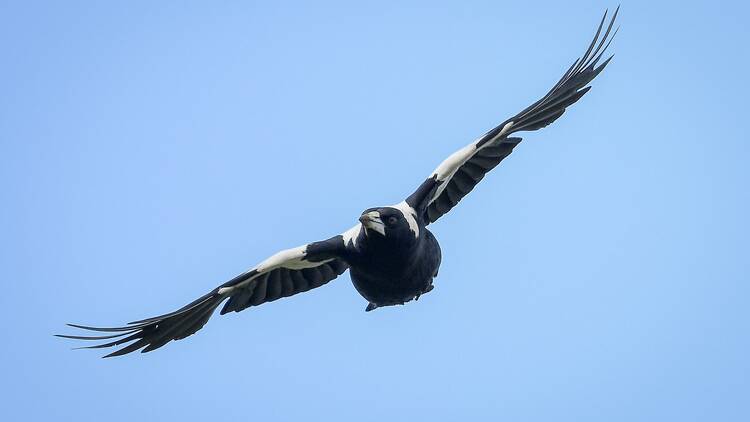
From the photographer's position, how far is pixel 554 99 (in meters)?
17.5

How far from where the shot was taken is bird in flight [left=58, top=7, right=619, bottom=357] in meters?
15.6

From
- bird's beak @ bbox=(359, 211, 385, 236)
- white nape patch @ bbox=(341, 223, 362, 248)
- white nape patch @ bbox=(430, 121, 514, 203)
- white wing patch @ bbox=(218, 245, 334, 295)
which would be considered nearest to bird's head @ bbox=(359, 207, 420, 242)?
bird's beak @ bbox=(359, 211, 385, 236)

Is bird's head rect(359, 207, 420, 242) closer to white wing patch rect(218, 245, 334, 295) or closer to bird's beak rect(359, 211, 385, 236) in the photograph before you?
bird's beak rect(359, 211, 385, 236)

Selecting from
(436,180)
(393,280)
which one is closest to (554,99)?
(436,180)

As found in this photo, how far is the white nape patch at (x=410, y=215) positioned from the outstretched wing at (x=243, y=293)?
1.04 meters

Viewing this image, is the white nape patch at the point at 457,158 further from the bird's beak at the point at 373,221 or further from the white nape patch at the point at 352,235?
the bird's beak at the point at 373,221

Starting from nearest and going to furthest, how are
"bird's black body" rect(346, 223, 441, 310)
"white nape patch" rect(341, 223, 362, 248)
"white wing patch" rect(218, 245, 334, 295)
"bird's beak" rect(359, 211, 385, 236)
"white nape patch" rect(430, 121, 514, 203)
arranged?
"bird's beak" rect(359, 211, 385, 236) < "bird's black body" rect(346, 223, 441, 310) < "white nape patch" rect(341, 223, 362, 248) < "white wing patch" rect(218, 245, 334, 295) < "white nape patch" rect(430, 121, 514, 203)

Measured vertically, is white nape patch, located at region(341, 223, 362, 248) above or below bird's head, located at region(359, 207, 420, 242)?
above

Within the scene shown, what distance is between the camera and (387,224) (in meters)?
15.3

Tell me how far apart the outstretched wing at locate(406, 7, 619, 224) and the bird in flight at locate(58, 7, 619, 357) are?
2 centimetres

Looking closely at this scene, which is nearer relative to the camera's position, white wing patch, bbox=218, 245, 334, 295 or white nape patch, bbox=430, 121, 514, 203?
white wing patch, bbox=218, 245, 334, 295

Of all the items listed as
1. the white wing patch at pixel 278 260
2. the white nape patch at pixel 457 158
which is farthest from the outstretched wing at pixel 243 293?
the white nape patch at pixel 457 158

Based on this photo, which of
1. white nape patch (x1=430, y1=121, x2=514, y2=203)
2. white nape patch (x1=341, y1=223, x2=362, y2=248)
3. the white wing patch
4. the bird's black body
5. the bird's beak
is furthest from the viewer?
white nape patch (x1=430, y1=121, x2=514, y2=203)

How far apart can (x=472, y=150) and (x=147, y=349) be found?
19.1 ft
